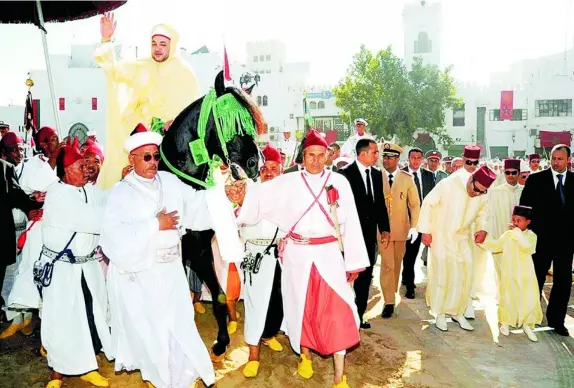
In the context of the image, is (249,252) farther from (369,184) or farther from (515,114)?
(515,114)

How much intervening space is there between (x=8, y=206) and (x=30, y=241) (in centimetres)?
57

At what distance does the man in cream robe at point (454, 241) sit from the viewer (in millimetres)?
6176

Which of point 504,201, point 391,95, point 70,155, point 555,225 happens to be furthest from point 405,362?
point 391,95

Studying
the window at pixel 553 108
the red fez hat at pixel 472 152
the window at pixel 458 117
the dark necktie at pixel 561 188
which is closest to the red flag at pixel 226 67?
the red fez hat at pixel 472 152

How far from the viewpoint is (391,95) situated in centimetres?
3644

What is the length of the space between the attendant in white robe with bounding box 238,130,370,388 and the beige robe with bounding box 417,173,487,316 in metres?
2.11

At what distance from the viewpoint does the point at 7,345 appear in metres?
5.50

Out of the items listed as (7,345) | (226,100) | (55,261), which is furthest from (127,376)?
(226,100)

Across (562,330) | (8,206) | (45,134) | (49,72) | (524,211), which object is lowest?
(562,330)

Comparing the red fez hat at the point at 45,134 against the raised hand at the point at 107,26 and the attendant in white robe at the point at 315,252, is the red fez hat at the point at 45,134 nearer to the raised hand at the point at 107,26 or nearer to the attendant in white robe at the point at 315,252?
the raised hand at the point at 107,26

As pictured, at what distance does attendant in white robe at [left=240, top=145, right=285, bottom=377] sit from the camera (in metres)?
4.72

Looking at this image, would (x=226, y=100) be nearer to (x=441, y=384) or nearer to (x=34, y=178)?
(x=34, y=178)

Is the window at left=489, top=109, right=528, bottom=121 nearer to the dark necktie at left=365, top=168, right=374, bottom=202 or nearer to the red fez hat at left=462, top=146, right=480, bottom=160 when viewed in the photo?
the red fez hat at left=462, top=146, right=480, bottom=160

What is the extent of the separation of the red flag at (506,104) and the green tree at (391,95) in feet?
27.0
